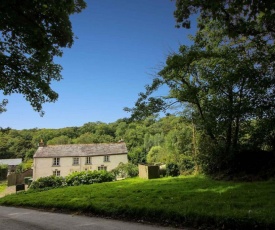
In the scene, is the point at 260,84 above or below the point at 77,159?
above

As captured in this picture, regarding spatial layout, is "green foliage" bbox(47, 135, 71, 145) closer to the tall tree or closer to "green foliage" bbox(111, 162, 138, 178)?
"green foliage" bbox(111, 162, 138, 178)

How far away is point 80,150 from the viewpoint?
175 feet

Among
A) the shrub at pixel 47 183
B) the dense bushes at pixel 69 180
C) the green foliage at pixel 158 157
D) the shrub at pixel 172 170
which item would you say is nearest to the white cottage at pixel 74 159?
the green foliage at pixel 158 157

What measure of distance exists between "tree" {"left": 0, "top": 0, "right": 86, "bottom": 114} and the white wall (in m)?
39.3

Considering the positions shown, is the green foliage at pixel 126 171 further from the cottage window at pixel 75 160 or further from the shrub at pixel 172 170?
the cottage window at pixel 75 160

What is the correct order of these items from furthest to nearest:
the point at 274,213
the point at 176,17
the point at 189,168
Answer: the point at 189,168 → the point at 176,17 → the point at 274,213

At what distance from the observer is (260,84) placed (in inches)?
615

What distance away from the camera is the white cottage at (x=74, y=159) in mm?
50281

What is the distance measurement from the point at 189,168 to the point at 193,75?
33.2ft

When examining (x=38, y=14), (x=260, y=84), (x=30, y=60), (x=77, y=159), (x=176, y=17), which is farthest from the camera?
(x=77, y=159)

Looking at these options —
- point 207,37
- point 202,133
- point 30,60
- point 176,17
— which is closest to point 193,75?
point 207,37

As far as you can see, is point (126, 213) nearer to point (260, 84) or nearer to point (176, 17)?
point (176, 17)

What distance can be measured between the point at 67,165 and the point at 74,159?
1817 mm

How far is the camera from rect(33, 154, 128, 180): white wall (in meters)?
49.8
